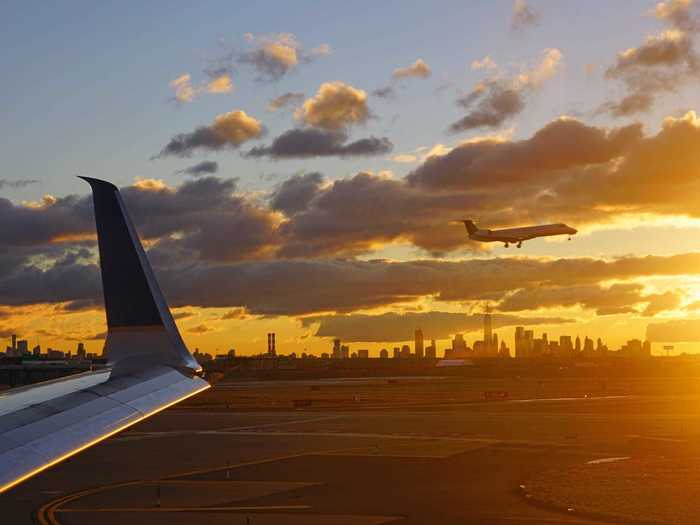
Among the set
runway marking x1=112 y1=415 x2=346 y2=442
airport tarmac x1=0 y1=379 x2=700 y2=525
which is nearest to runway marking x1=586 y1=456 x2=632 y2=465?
airport tarmac x1=0 y1=379 x2=700 y2=525

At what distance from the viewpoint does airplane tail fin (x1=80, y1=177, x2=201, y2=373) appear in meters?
18.9

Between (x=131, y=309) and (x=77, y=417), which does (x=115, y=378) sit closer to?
(x=131, y=309)

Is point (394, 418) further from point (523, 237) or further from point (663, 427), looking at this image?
point (523, 237)

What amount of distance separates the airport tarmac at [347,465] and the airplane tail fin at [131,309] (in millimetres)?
3166

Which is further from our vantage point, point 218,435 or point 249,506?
point 218,435

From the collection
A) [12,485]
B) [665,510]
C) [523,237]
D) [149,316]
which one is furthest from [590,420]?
[523,237]

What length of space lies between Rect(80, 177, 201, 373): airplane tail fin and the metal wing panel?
1.76 feet

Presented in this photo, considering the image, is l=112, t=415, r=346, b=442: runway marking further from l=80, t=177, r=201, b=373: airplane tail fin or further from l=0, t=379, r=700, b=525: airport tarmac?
l=80, t=177, r=201, b=373: airplane tail fin

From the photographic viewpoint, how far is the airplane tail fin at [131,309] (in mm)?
18875

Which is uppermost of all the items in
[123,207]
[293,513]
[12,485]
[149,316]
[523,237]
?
[523,237]

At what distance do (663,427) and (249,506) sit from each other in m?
39.9

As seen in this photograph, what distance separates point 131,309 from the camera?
18984 millimetres

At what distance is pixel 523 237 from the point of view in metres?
153

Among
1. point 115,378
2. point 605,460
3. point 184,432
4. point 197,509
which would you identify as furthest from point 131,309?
point 184,432
